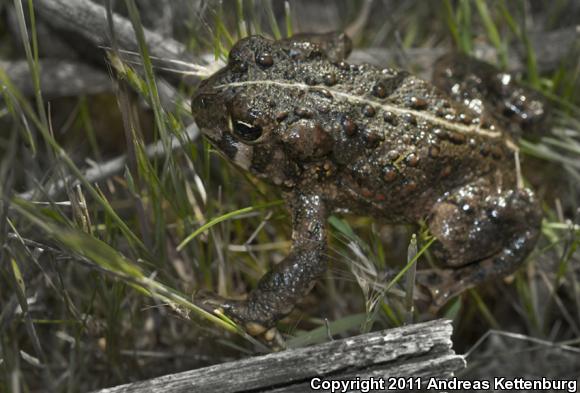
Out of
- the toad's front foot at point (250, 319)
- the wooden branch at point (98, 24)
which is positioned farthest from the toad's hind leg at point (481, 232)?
the wooden branch at point (98, 24)

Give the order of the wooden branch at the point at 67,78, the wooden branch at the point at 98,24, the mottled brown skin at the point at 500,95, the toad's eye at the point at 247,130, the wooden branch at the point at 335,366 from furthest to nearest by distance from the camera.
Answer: the wooden branch at the point at 67,78, the mottled brown skin at the point at 500,95, the wooden branch at the point at 98,24, the toad's eye at the point at 247,130, the wooden branch at the point at 335,366

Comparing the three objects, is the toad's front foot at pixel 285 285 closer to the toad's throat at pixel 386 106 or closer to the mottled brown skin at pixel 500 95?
the toad's throat at pixel 386 106

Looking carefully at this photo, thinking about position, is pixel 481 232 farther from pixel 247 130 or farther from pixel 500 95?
pixel 247 130

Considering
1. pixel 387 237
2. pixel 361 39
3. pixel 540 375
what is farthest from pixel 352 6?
pixel 540 375

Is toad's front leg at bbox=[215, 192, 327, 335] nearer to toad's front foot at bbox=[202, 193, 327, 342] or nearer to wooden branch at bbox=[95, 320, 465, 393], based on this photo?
toad's front foot at bbox=[202, 193, 327, 342]

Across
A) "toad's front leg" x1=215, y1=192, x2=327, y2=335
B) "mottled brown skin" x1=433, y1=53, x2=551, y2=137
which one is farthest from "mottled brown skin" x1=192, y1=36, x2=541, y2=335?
"mottled brown skin" x1=433, y1=53, x2=551, y2=137

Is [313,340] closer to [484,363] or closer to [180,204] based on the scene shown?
[180,204]
